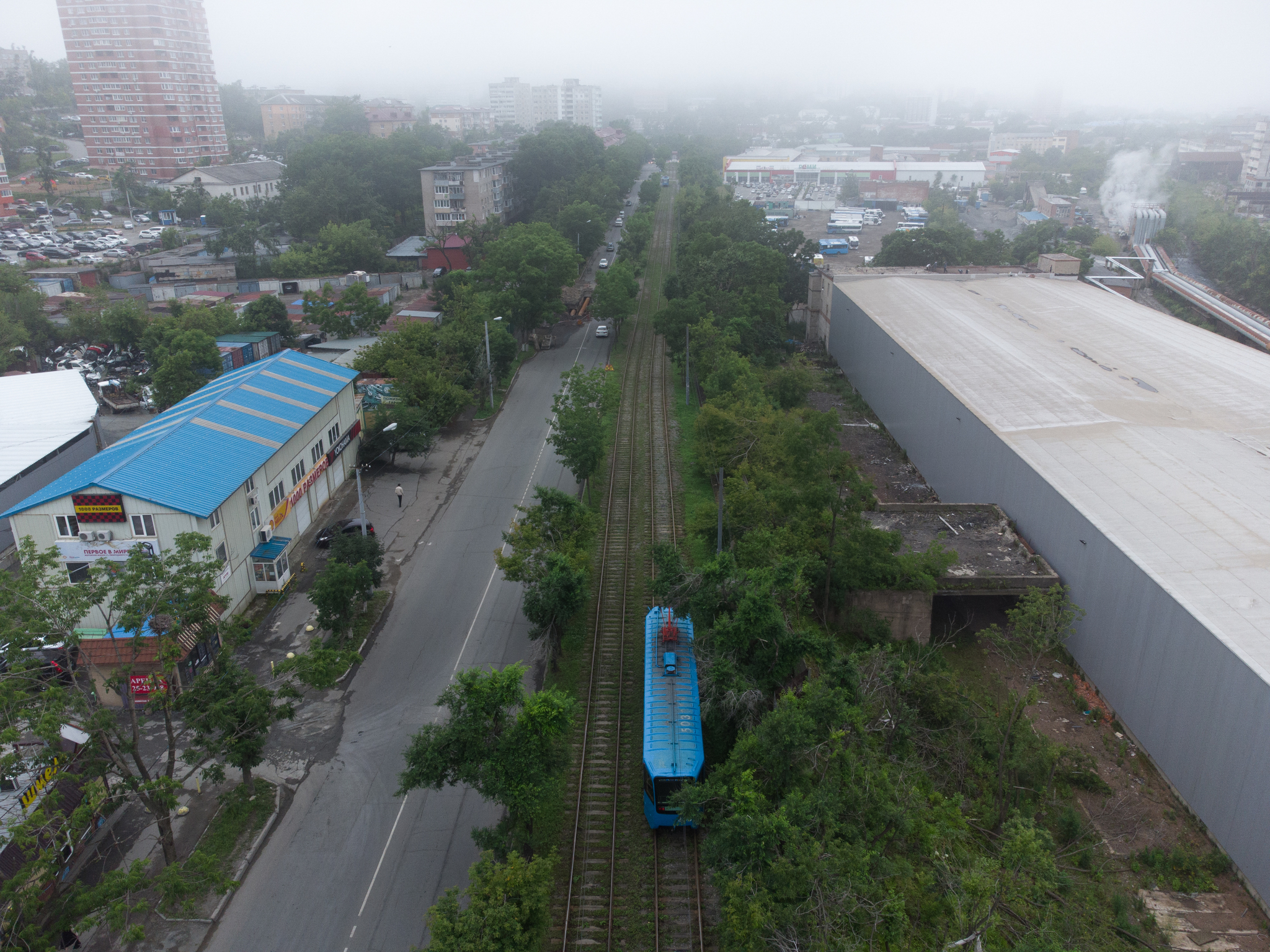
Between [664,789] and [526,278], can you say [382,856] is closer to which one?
[664,789]

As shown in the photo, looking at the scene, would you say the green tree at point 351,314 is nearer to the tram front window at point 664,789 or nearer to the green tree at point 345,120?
the tram front window at point 664,789

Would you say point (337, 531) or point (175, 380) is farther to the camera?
point (175, 380)

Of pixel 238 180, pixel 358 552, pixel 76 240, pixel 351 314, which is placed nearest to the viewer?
pixel 358 552

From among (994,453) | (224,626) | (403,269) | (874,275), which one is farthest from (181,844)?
(403,269)

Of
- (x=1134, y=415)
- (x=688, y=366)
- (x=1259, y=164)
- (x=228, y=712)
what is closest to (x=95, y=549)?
(x=228, y=712)

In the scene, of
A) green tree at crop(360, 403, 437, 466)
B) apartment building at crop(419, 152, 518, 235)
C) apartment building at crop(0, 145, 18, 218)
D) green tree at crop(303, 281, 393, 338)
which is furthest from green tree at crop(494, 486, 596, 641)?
apartment building at crop(0, 145, 18, 218)

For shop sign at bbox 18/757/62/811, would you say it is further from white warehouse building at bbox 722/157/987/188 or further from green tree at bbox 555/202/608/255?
white warehouse building at bbox 722/157/987/188

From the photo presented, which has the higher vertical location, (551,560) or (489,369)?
(551,560)
